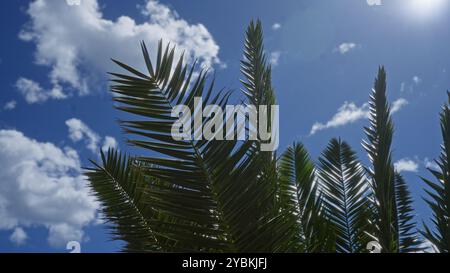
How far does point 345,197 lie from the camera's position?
157 inches

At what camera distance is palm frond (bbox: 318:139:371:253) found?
3.73 meters

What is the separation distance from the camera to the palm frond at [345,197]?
3.73 m

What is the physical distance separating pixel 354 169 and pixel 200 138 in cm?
264

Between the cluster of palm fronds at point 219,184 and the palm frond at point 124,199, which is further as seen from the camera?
the palm frond at point 124,199

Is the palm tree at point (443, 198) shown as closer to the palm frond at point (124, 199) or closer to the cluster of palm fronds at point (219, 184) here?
the cluster of palm fronds at point (219, 184)

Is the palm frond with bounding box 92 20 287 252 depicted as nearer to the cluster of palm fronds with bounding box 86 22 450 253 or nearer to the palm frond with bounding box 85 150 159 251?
the cluster of palm fronds with bounding box 86 22 450 253

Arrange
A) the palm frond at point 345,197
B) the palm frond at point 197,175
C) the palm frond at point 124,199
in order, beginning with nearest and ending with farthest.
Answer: the palm frond at point 197,175
the palm frond at point 124,199
the palm frond at point 345,197

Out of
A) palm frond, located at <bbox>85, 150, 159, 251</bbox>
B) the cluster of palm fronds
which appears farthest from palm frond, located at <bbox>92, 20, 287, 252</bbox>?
palm frond, located at <bbox>85, 150, 159, 251</bbox>

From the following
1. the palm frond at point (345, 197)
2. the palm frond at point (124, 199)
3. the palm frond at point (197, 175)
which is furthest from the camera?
the palm frond at point (345, 197)

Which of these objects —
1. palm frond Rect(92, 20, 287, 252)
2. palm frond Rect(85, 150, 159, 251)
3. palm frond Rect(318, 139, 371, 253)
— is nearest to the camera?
palm frond Rect(92, 20, 287, 252)

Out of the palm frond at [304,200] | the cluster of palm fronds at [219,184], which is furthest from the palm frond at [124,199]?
the palm frond at [304,200]
